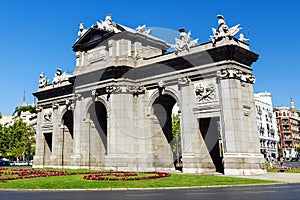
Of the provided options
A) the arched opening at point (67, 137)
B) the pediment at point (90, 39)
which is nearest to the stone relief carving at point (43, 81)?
the arched opening at point (67, 137)

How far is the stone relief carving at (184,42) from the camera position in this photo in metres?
33.3

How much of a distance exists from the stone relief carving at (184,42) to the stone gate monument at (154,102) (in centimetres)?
11

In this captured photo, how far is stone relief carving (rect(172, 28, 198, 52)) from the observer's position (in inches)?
1310

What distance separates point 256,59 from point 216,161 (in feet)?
37.7

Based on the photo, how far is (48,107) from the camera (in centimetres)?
4831

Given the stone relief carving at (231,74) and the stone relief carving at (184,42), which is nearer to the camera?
the stone relief carving at (231,74)

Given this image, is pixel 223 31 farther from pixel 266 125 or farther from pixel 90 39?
pixel 266 125

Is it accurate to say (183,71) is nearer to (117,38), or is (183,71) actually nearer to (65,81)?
(117,38)

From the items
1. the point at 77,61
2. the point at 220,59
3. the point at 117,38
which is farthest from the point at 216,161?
the point at 77,61

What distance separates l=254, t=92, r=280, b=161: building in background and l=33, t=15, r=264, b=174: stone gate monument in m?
63.6

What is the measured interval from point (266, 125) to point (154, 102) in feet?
244

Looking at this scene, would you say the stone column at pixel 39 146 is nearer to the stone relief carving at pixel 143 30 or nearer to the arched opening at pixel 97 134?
the arched opening at pixel 97 134

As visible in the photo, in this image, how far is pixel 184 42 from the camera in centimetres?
3356

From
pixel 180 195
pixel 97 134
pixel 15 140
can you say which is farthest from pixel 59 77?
pixel 15 140
